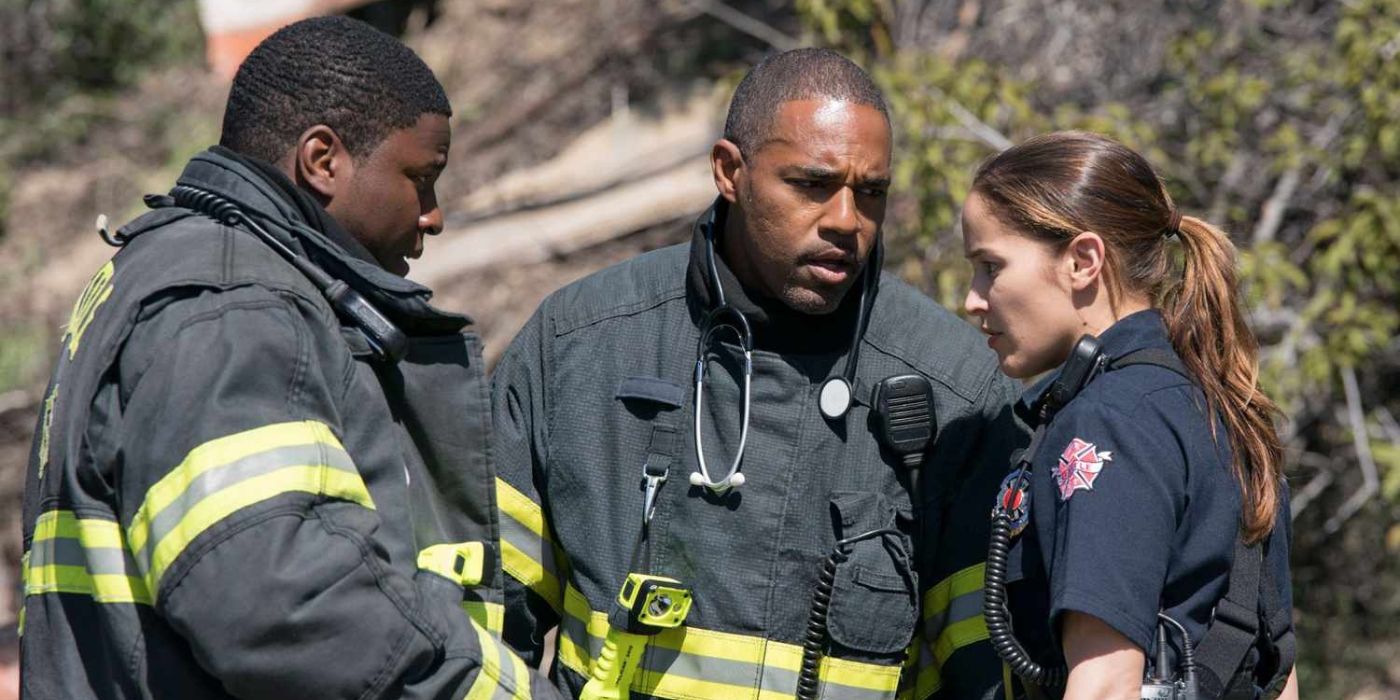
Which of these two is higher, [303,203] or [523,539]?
[303,203]

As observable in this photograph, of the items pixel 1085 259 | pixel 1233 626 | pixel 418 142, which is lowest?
pixel 1233 626

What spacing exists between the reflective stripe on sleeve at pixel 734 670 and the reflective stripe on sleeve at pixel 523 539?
0.64 ft

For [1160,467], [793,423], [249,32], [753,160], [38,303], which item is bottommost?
[38,303]

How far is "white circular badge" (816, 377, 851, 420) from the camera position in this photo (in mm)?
2744

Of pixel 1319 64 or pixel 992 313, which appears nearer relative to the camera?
pixel 992 313

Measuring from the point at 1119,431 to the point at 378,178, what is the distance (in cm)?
126

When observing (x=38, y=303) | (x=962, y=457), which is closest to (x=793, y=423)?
(x=962, y=457)

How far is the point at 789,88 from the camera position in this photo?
2.82 meters

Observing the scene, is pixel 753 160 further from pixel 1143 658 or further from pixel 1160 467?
pixel 1143 658

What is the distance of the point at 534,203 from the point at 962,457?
18.4ft

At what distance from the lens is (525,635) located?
287 centimetres

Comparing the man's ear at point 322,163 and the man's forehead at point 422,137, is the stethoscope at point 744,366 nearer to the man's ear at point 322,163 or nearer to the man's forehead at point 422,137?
the man's forehead at point 422,137

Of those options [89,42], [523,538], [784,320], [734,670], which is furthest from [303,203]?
[89,42]

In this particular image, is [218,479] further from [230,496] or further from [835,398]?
[835,398]
